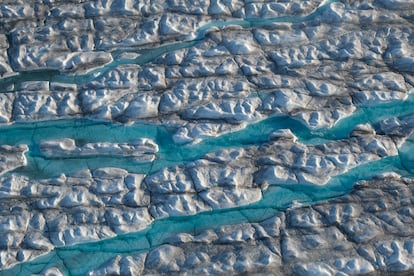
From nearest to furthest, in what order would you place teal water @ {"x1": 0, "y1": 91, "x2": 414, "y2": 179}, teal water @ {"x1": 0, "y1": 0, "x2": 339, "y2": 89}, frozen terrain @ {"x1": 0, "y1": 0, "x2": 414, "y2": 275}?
frozen terrain @ {"x1": 0, "y1": 0, "x2": 414, "y2": 275}, teal water @ {"x1": 0, "y1": 91, "x2": 414, "y2": 179}, teal water @ {"x1": 0, "y1": 0, "x2": 339, "y2": 89}

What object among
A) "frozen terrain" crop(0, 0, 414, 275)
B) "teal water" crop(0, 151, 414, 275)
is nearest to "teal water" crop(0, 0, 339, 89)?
"frozen terrain" crop(0, 0, 414, 275)

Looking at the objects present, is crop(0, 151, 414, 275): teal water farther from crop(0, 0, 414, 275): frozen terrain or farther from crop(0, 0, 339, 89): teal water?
crop(0, 0, 339, 89): teal water

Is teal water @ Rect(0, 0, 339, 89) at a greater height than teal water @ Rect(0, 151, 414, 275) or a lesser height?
greater

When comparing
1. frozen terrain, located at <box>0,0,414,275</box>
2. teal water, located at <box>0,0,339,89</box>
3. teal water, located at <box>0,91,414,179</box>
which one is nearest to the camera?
frozen terrain, located at <box>0,0,414,275</box>

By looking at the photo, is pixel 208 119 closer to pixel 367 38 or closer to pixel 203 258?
pixel 203 258

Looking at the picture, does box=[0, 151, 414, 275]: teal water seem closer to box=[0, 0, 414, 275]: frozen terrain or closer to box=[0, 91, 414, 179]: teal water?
box=[0, 0, 414, 275]: frozen terrain

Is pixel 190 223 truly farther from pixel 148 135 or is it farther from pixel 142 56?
pixel 142 56

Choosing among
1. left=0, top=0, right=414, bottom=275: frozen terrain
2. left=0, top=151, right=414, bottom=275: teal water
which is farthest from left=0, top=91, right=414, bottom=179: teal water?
left=0, top=151, right=414, bottom=275: teal water

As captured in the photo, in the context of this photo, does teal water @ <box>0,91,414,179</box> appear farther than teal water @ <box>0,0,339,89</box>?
No

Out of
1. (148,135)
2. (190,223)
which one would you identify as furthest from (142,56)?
(190,223)
